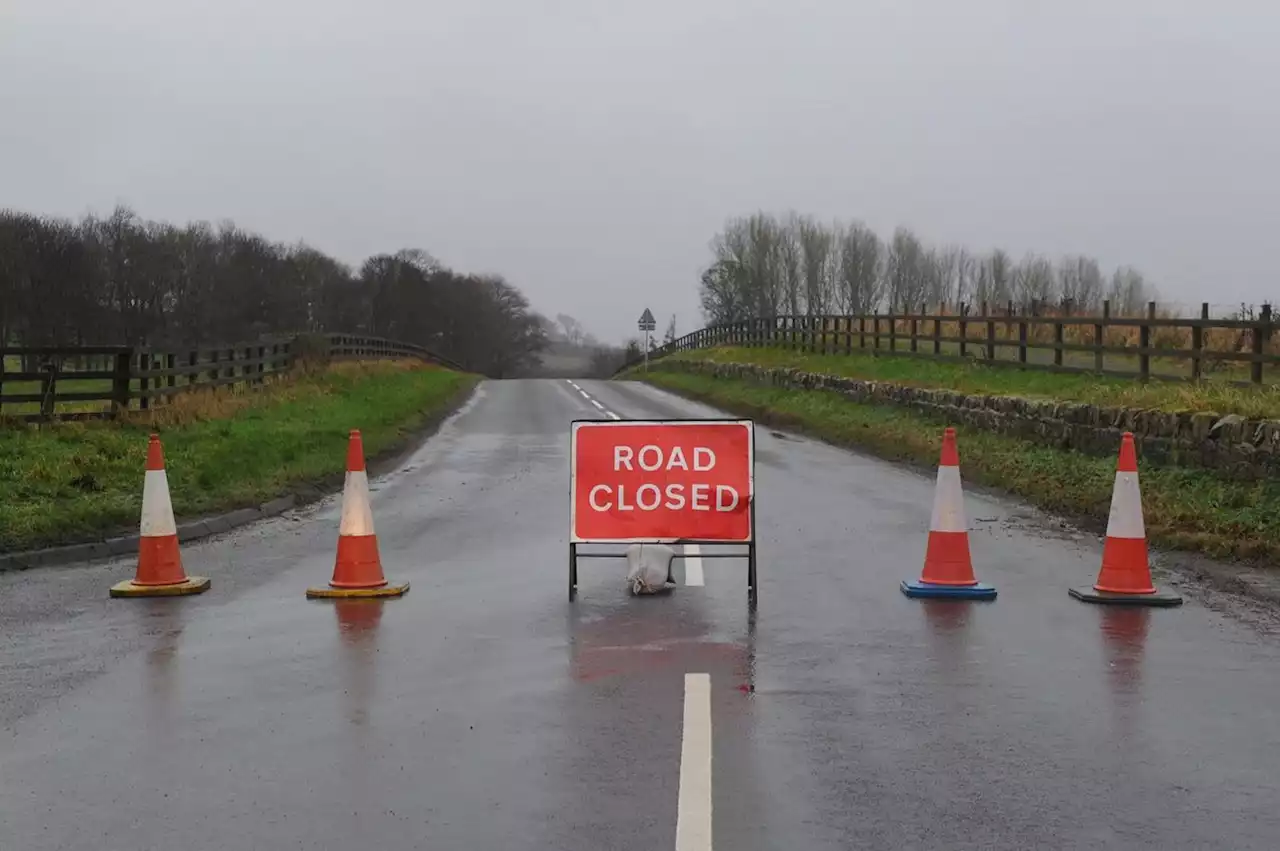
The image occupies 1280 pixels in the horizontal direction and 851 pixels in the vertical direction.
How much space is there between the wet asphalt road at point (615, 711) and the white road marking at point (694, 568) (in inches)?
4.3

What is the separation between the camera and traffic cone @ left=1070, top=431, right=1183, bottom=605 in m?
8.33

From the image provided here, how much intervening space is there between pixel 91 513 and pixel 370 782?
772 cm

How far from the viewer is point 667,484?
28.2 ft

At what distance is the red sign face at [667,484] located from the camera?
28.2 feet

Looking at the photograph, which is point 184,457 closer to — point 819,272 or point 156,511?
point 156,511

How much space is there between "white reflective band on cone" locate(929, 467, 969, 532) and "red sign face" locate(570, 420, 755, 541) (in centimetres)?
137

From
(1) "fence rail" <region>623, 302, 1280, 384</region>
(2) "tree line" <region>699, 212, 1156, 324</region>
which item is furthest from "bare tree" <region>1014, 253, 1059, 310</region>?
(1) "fence rail" <region>623, 302, 1280, 384</region>

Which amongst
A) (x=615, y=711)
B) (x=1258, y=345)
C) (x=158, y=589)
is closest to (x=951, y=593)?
(x=615, y=711)

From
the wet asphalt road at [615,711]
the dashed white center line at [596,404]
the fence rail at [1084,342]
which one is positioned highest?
the fence rail at [1084,342]

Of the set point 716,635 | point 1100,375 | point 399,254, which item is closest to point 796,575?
point 716,635

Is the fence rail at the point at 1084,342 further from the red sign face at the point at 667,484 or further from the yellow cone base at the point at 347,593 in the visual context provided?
the yellow cone base at the point at 347,593

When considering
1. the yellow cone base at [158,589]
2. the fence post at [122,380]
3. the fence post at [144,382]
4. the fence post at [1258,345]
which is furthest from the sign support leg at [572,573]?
the fence post at [144,382]

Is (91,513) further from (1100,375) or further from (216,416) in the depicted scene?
(1100,375)

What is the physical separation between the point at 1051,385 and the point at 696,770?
15.2 meters
